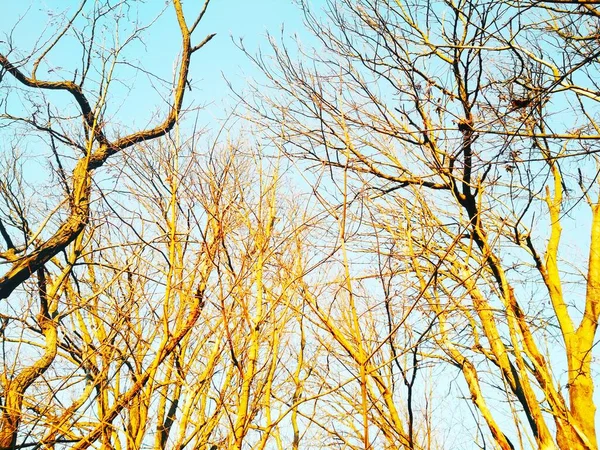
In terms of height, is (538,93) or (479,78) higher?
(479,78)

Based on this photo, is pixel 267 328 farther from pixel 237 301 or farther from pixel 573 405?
pixel 573 405

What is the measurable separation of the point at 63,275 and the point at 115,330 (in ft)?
7.42

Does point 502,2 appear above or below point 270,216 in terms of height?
above

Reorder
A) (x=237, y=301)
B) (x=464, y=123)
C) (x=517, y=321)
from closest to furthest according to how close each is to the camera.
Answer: (x=237, y=301) → (x=464, y=123) → (x=517, y=321)

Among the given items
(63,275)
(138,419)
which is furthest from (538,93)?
(63,275)

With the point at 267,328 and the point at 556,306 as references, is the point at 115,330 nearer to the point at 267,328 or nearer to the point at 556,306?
the point at 267,328

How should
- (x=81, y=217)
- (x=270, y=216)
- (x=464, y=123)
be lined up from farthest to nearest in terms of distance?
(x=81, y=217), (x=464, y=123), (x=270, y=216)

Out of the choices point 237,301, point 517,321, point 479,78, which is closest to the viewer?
point 237,301

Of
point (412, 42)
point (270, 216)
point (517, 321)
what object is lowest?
point (517, 321)

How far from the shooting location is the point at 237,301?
2.36 meters

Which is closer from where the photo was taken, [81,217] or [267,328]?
[267,328]

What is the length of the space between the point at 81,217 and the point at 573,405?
3883mm

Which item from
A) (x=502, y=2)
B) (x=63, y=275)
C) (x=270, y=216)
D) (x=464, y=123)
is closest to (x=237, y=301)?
(x=270, y=216)

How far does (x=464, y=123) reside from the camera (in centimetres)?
311
